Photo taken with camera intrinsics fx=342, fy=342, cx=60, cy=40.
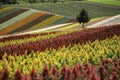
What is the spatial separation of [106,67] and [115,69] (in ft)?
3.27

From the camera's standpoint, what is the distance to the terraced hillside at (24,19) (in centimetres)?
5966

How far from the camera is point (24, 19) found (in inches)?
2557

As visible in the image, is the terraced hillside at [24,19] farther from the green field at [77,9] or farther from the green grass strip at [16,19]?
the green field at [77,9]

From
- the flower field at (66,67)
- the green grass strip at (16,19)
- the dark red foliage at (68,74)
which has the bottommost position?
the green grass strip at (16,19)

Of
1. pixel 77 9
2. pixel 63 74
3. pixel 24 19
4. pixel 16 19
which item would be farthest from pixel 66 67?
pixel 77 9

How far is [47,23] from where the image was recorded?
62.6 metres

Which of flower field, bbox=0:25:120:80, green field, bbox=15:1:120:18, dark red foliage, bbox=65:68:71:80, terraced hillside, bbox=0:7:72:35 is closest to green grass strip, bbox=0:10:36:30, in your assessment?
terraced hillside, bbox=0:7:72:35

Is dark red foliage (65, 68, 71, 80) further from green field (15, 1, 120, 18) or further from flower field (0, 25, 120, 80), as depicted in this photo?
green field (15, 1, 120, 18)

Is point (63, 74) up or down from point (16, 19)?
up

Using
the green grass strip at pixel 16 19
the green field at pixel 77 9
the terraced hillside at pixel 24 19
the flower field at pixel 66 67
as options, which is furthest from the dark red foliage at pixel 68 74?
the green field at pixel 77 9

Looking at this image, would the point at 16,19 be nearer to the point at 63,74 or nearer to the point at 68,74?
the point at 63,74

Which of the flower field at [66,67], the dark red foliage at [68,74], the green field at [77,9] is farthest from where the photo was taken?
the green field at [77,9]

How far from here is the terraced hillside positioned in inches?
2349

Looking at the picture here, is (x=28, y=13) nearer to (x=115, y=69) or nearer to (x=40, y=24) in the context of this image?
(x=40, y=24)
